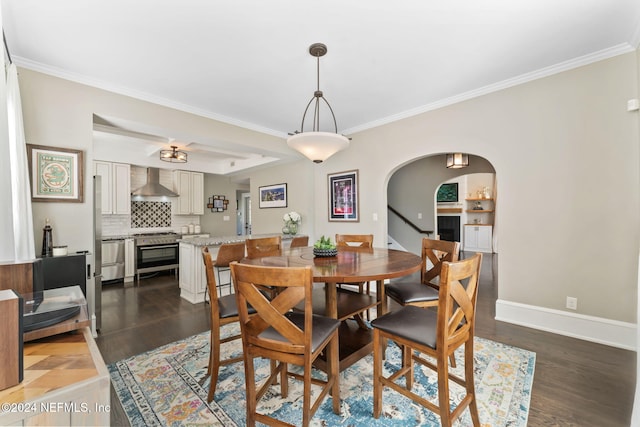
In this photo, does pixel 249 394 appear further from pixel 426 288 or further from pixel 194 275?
pixel 194 275

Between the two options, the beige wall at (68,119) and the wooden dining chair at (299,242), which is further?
the wooden dining chair at (299,242)

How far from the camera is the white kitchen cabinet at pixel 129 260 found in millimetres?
4965

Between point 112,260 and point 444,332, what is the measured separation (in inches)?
220

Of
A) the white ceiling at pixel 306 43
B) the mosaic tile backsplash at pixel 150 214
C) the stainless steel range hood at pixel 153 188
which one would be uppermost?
the white ceiling at pixel 306 43

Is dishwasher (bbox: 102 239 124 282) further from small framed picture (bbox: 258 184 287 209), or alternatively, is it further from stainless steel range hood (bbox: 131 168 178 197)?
small framed picture (bbox: 258 184 287 209)

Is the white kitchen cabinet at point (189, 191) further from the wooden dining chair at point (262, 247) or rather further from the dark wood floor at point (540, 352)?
the wooden dining chair at point (262, 247)

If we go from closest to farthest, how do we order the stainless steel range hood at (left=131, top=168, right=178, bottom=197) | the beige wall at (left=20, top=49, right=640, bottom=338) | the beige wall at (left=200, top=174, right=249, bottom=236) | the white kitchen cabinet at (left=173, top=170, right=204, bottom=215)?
1. the beige wall at (left=20, top=49, right=640, bottom=338)
2. the stainless steel range hood at (left=131, top=168, right=178, bottom=197)
3. the white kitchen cabinet at (left=173, top=170, right=204, bottom=215)
4. the beige wall at (left=200, top=174, right=249, bottom=236)

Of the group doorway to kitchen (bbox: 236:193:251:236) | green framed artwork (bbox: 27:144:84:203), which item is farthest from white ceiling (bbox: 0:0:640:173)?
doorway to kitchen (bbox: 236:193:251:236)

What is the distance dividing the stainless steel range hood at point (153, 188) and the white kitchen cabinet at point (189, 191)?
0.74ft

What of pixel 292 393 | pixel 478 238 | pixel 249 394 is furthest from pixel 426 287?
pixel 478 238

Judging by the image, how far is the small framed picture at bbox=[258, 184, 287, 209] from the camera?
18.2 ft

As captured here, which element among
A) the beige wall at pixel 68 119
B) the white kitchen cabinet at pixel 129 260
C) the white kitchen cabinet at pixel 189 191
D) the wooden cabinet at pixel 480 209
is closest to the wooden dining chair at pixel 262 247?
the beige wall at pixel 68 119

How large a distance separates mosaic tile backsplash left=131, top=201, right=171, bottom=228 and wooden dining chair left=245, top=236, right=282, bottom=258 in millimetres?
4300

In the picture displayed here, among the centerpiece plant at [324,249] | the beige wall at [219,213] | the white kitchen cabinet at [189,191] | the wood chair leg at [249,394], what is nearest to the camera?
the wood chair leg at [249,394]
